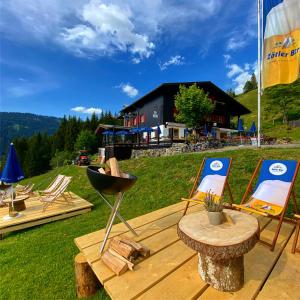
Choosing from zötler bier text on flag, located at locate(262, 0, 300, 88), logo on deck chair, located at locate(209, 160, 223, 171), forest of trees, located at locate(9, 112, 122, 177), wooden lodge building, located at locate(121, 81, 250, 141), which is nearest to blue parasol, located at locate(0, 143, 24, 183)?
logo on deck chair, located at locate(209, 160, 223, 171)

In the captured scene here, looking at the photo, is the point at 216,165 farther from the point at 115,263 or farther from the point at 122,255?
the point at 115,263

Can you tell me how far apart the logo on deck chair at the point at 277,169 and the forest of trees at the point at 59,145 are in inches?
1262

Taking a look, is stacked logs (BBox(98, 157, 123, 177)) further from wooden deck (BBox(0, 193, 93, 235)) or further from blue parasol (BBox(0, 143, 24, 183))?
blue parasol (BBox(0, 143, 24, 183))

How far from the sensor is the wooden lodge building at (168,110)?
2184cm

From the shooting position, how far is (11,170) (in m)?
5.71

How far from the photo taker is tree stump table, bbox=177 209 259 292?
1604 millimetres

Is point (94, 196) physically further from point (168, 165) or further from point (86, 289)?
point (86, 289)

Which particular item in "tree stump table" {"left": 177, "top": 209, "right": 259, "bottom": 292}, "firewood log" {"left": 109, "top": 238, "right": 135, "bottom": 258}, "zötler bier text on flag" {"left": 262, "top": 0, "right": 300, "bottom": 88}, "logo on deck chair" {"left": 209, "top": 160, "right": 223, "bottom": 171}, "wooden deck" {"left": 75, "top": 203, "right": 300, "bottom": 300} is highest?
"zötler bier text on flag" {"left": 262, "top": 0, "right": 300, "bottom": 88}

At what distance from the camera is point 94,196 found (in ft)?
25.0

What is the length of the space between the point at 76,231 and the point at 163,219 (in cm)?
234

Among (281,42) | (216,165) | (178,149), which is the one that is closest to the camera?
(216,165)

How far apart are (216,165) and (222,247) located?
2.42m

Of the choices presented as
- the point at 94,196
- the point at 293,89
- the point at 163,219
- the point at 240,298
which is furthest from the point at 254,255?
the point at 293,89

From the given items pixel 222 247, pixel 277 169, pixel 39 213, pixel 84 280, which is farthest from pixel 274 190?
pixel 39 213
